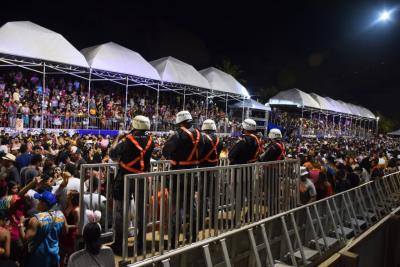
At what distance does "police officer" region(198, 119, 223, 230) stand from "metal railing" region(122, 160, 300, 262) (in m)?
0.01

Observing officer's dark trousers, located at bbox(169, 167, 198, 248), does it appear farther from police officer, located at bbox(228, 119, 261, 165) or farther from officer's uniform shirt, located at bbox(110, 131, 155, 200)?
police officer, located at bbox(228, 119, 261, 165)

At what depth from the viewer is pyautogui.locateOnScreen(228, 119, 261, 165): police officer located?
690 cm

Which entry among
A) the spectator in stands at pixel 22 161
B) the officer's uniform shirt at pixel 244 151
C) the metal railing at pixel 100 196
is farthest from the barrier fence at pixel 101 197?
the spectator in stands at pixel 22 161

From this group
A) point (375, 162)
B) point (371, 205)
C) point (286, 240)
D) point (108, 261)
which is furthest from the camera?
point (375, 162)

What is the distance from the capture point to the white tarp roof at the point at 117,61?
20.0m

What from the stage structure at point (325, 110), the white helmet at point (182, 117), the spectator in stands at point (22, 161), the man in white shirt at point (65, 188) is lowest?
the man in white shirt at point (65, 188)

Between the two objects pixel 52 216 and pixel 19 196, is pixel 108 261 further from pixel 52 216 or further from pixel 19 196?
pixel 19 196

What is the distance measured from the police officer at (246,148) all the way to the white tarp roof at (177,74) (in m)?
16.5

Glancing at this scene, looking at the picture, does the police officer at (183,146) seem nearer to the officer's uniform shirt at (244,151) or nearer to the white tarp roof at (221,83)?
the officer's uniform shirt at (244,151)

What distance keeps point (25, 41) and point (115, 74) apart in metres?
5.19

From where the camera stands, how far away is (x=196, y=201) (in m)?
4.95

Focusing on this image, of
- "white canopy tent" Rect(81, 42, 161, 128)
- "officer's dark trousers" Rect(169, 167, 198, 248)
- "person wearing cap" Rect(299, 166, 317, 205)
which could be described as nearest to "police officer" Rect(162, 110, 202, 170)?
"officer's dark trousers" Rect(169, 167, 198, 248)

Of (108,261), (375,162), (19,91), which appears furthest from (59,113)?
(108,261)

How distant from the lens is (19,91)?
1912 cm
